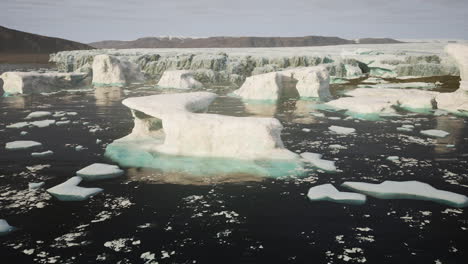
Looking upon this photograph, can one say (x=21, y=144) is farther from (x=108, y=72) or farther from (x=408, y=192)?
(x=108, y=72)

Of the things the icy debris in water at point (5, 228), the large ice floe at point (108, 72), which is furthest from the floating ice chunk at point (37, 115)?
the large ice floe at point (108, 72)

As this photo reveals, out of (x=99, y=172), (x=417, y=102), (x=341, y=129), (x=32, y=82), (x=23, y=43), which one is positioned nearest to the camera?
(x=99, y=172)

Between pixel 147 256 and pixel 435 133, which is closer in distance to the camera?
pixel 147 256

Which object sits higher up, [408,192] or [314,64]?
[314,64]

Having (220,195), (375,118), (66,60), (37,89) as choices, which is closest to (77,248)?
(220,195)

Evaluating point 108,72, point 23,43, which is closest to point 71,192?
point 108,72

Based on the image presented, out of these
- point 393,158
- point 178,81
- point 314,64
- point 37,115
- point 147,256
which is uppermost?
point 314,64

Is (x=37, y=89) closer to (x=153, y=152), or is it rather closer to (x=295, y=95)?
(x=295, y=95)
